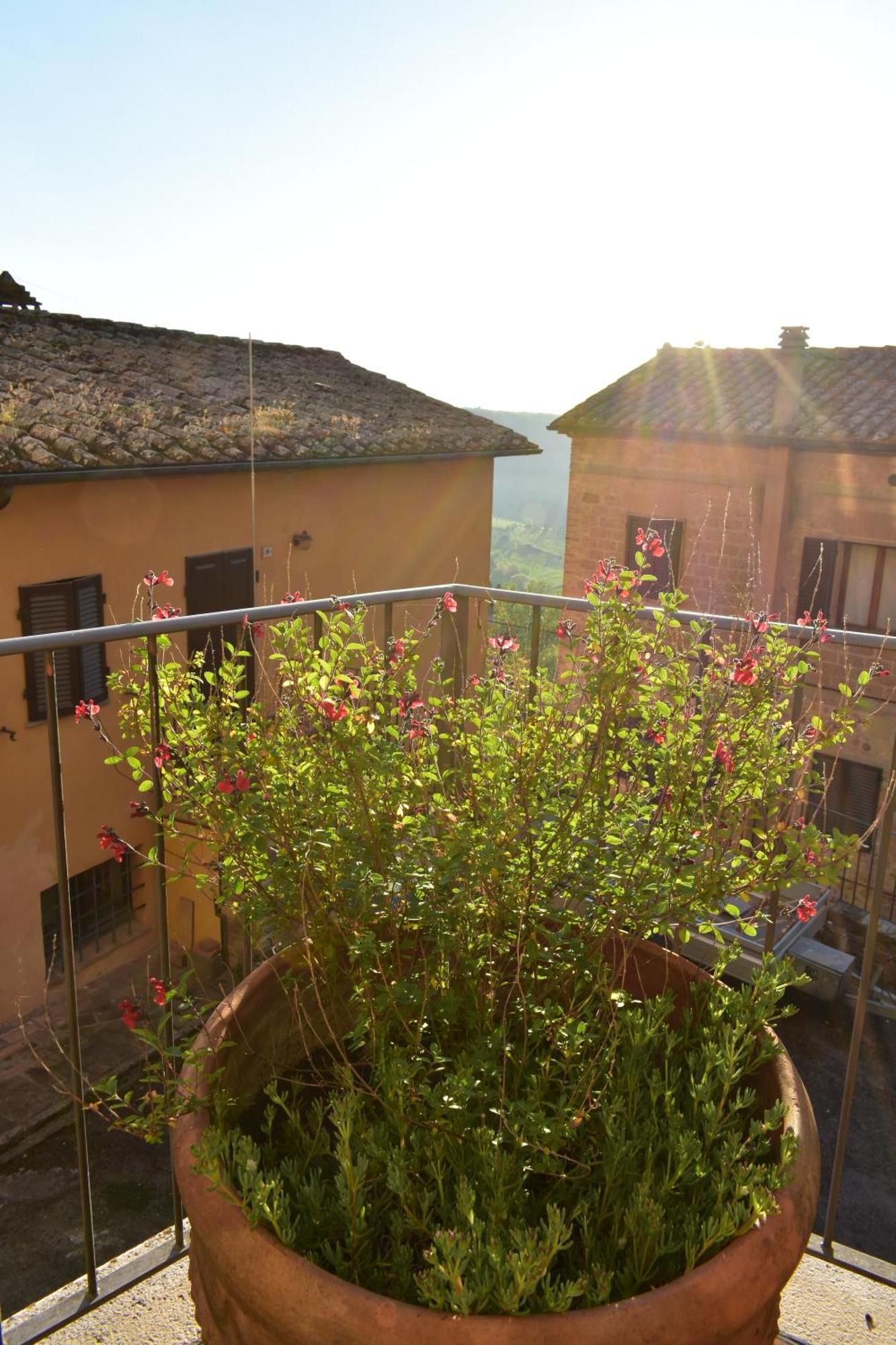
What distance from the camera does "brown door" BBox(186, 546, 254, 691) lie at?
31.9 ft

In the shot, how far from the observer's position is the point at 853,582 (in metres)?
13.6

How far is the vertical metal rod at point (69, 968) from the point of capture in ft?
5.29

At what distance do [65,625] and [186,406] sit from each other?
2.55 metres

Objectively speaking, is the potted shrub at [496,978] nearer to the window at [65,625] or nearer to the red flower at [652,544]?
the red flower at [652,544]

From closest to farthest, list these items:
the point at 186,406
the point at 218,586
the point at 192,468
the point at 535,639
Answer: the point at 535,639 → the point at 192,468 → the point at 186,406 → the point at 218,586

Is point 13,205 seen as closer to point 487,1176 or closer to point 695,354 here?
point 695,354

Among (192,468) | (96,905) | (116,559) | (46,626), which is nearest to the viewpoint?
(46,626)

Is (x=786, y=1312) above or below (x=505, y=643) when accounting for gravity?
below

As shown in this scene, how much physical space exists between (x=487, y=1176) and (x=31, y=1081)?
8034 mm

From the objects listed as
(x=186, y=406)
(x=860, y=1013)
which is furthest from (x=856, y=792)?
(x=860, y=1013)

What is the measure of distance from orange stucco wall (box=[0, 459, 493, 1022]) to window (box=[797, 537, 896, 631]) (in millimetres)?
5501

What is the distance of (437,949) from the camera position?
62.3 inches

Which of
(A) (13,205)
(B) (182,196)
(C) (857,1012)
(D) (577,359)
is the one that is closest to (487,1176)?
(C) (857,1012)

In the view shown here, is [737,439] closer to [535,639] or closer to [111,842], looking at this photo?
[535,639]
